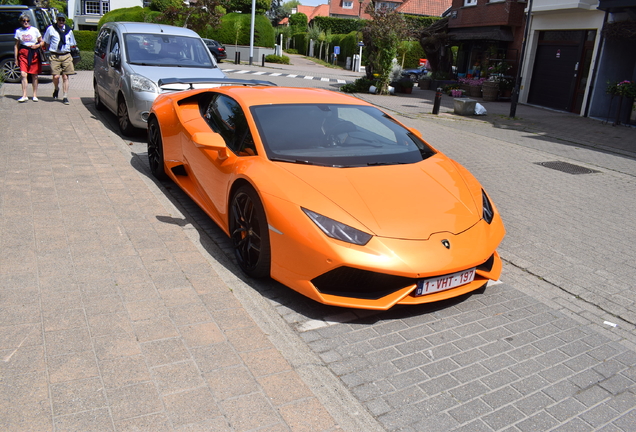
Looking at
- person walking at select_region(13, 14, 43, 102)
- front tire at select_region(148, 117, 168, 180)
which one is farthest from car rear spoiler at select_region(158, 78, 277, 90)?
person walking at select_region(13, 14, 43, 102)

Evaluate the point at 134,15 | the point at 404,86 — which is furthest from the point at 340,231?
the point at 134,15

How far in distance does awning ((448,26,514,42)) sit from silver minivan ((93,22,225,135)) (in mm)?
17058

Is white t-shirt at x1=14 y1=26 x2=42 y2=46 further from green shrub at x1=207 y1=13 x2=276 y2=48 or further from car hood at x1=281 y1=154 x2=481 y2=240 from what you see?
green shrub at x1=207 y1=13 x2=276 y2=48

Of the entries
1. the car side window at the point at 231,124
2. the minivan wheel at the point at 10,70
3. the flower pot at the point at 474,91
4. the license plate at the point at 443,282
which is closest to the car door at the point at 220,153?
the car side window at the point at 231,124

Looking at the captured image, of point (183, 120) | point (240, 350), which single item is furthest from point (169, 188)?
point (240, 350)

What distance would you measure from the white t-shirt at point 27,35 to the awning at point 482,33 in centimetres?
1861

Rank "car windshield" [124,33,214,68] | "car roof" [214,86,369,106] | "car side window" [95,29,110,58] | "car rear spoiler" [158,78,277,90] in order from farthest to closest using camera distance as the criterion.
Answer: "car side window" [95,29,110,58], "car windshield" [124,33,214,68], "car rear spoiler" [158,78,277,90], "car roof" [214,86,369,106]

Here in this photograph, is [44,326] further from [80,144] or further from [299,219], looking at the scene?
[80,144]

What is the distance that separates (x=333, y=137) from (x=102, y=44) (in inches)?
310

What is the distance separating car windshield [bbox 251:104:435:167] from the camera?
4527 millimetres

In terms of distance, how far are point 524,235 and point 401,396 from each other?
3432 mm

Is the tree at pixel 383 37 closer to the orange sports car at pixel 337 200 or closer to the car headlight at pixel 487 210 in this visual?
the orange sports car at pixel 337 200

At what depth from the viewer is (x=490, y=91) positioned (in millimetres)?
22781

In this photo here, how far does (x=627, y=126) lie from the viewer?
54.0 ft
